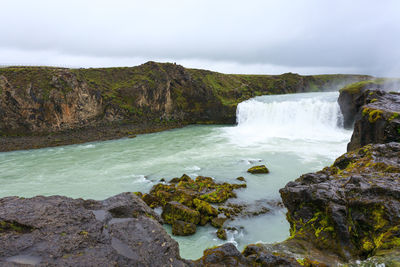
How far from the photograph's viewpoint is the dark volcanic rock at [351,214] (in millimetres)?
6066

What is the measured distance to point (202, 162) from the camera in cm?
2534

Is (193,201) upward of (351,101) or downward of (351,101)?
downward

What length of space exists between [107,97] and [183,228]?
41.5 m

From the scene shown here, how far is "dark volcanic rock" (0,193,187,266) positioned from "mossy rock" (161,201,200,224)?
8.79m

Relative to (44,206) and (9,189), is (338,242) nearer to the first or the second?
(44,206)

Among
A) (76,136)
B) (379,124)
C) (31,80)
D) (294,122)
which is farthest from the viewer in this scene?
(294,122)

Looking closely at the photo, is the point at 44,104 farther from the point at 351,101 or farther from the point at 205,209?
the point at 351,101

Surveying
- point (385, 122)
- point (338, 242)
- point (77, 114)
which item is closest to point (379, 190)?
point (338, 242)

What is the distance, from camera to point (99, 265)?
327cm

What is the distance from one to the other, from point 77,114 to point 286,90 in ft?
253

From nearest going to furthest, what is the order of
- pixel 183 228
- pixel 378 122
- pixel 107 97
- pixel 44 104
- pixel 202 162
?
pixel 183 228, pixel 378 122, pixel 202 162, pixel 44 104, pixel 107 97

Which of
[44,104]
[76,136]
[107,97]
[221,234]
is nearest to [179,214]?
[221,234]

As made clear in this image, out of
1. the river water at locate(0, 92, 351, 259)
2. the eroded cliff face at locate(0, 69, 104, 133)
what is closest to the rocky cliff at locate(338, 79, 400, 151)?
the river water at locate(0, 92, 351, 259)

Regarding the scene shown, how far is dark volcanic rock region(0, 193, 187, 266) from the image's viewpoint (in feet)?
10.8
